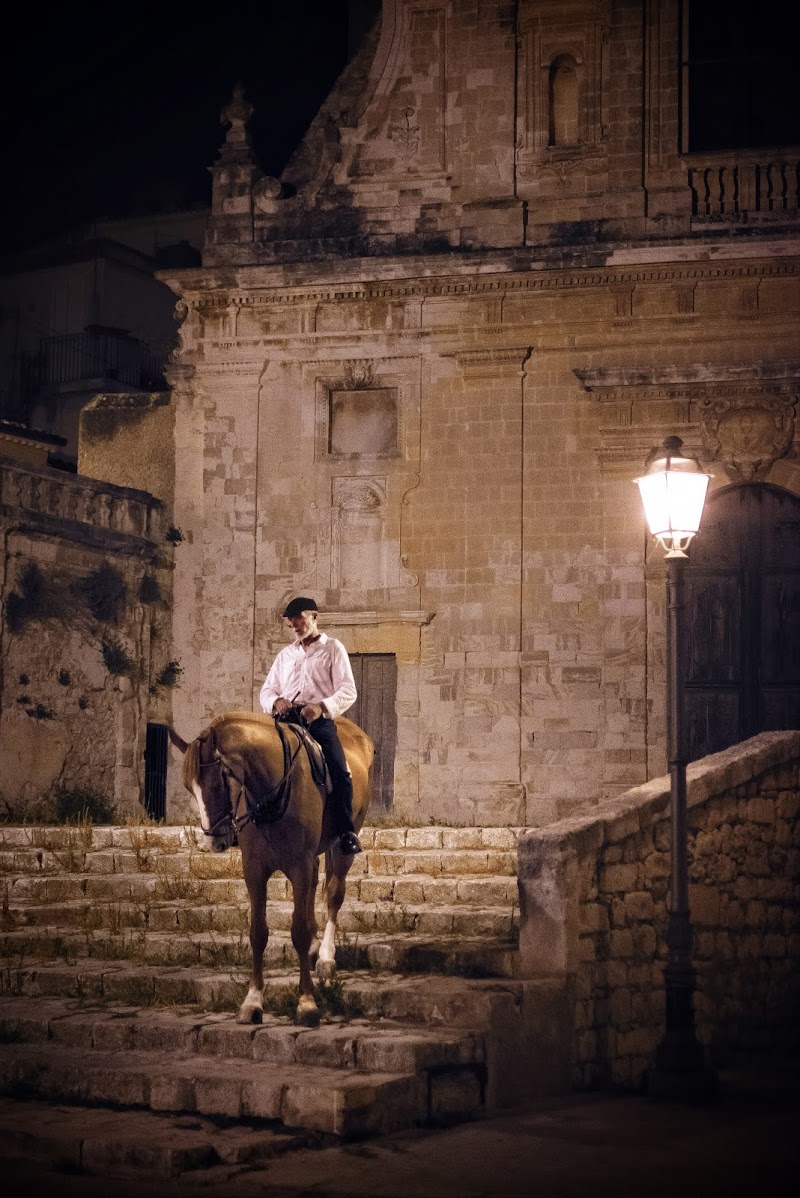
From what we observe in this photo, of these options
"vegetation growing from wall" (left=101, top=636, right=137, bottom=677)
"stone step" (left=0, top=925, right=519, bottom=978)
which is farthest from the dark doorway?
"stone step" (left=0, top=925, right=519, bottom=978)

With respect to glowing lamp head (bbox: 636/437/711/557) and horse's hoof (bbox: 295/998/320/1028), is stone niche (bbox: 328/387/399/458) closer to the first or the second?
glowing lamp head (bbox: 636/437/711/557)

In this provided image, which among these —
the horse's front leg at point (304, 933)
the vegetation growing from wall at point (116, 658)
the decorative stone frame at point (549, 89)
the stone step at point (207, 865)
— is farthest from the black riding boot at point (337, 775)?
the decorative stone frame at point (549, 89)

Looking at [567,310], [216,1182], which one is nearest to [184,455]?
[567,310]

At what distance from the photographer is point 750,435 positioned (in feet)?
62.3

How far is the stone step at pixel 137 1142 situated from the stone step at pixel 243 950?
228 cm

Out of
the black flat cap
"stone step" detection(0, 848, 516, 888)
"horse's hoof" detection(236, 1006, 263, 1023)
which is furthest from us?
"stone step" detection(0, 848, 516, 888)

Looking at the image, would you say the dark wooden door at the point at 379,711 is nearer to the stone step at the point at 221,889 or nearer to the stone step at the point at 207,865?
the stone step at the point at 207,865

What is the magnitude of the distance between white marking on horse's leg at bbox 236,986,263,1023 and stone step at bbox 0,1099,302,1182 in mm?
881

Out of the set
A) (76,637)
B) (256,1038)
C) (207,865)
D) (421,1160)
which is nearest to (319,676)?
(256,1038)

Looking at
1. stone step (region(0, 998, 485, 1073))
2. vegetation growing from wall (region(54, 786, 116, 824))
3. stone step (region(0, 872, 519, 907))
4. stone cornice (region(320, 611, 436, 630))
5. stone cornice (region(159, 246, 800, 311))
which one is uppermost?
stone cornice (region(159, 246, 800, 311))

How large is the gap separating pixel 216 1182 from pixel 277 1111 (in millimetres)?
834

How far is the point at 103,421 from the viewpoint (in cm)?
2161

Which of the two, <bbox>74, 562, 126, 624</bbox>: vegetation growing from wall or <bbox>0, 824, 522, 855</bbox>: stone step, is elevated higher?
<bbox>74, 562, 126, 624</bbox>: vegetation growing from wall

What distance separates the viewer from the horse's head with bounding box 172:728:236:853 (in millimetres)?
9312
